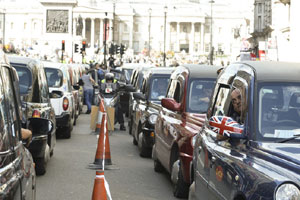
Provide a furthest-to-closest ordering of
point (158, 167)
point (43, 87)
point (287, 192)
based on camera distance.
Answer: point (158, 167) → point (43, 87) → point (287, 192)

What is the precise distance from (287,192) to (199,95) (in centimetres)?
616

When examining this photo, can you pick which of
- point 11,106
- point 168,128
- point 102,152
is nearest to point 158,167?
point 102,152

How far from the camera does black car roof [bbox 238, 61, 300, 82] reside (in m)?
6.25

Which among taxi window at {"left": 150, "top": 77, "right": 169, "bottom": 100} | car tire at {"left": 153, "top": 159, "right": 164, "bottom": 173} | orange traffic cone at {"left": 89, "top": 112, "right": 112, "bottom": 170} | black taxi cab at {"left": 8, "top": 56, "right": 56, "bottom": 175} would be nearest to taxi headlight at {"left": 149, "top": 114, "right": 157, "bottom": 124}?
taxi window at {"left": 150, "top": 77, "right": 169, "bottom": 100}

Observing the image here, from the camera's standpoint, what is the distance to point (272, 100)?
20.0ft

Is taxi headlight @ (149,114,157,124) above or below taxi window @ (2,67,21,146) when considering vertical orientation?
below

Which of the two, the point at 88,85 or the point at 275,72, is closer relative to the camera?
the point at 275,72

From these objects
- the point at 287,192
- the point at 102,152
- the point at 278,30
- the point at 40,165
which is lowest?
the point at 40,165

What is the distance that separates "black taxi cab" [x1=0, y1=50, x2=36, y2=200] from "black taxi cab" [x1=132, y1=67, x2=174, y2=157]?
8.02 metres

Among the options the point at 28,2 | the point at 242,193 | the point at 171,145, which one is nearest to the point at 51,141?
the point at 171,145

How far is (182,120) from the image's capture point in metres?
9.95

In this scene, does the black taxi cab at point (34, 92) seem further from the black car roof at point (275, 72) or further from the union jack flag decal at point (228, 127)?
the union jack flag decal at point (228, 127)

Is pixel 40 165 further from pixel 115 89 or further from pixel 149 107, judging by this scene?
pixel 115 89

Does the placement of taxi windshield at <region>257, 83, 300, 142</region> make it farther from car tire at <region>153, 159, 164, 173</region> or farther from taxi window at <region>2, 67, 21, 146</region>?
car tire at <region>153, 159, 164, 173</region>
